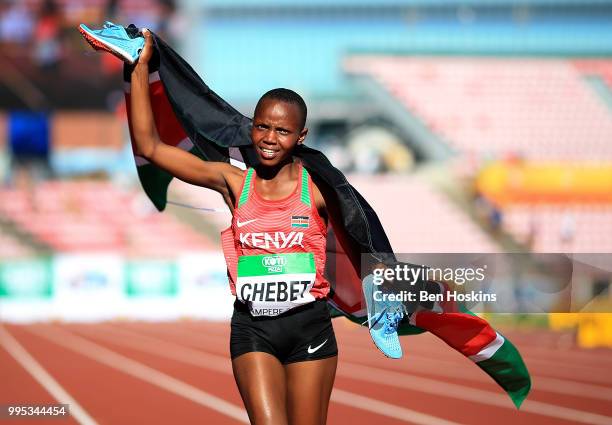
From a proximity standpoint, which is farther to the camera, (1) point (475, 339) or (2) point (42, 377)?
(2) point (42, 377)

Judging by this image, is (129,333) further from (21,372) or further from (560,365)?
(560,365)

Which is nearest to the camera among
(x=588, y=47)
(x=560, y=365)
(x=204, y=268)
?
(x=560, y=365)

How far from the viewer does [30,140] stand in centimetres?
2550

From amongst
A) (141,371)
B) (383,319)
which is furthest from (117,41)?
(141,371)

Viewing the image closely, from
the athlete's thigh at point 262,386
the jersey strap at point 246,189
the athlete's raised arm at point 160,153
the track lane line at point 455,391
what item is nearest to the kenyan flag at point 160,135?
the athlete's raised arm at point 160,153

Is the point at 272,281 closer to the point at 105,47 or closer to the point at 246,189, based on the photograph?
the point at 246,189

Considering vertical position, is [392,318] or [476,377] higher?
[392,318]

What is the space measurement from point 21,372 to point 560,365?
5675 millimetres

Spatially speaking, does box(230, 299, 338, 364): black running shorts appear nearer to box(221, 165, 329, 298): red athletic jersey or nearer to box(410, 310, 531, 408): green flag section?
box(221, 165, 329, 298): red athletic jersey

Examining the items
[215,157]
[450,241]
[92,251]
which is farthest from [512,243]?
[215,157]

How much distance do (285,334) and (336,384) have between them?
6414mm

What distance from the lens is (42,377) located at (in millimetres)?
10836

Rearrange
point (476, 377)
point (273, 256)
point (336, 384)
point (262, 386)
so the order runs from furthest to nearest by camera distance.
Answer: point (476, 377) < point (336, 384) < point (273, 256) < point (262, 386)

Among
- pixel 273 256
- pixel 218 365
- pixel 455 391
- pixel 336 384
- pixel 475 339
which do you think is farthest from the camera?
pixel 218 365
